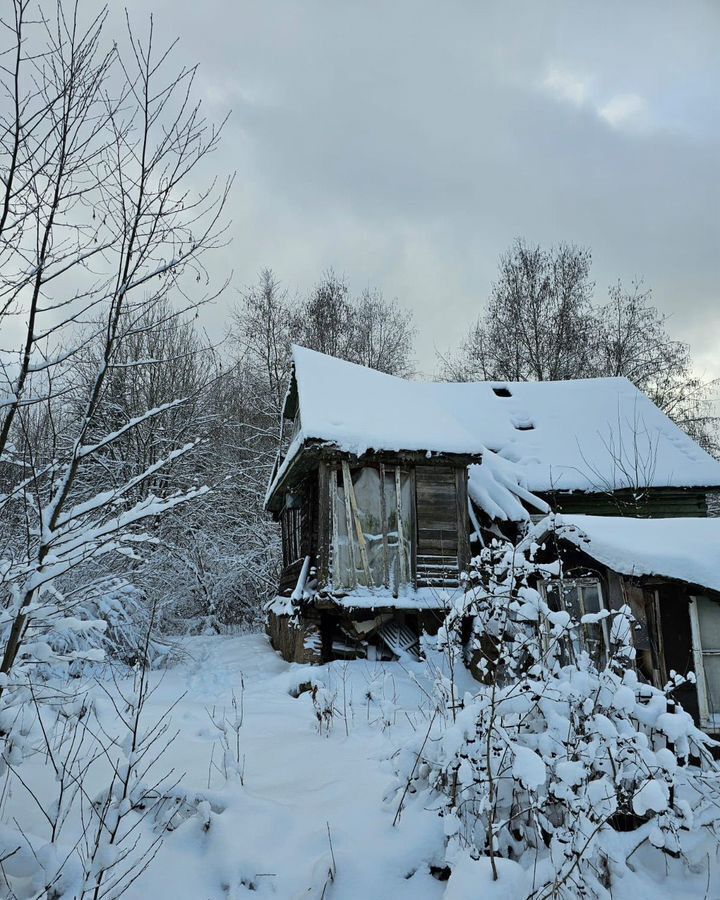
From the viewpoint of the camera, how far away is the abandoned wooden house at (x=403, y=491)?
1056 centimetres

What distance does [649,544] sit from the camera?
20.5 ft

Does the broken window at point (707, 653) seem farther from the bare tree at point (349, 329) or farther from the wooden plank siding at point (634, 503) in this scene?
the bare tree at point (349, 329)

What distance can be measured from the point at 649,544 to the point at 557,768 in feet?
12.4

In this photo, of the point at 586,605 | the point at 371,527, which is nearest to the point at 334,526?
the point at 371,527

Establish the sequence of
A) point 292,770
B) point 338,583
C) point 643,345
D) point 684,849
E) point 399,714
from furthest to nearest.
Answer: point 643,345
point 338,583
point 399,714
point 292,770
point 684,849

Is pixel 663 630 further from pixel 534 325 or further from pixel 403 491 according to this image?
pixel 534 325

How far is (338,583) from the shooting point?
1033cm

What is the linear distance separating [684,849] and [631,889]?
566mm

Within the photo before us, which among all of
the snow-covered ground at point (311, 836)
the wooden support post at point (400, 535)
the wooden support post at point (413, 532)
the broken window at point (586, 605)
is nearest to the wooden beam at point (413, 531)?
the wooden support post at point (413, 532)

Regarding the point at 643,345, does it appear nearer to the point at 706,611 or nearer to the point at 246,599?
the point at 246,599

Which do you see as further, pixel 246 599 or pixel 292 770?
pixel 246 599

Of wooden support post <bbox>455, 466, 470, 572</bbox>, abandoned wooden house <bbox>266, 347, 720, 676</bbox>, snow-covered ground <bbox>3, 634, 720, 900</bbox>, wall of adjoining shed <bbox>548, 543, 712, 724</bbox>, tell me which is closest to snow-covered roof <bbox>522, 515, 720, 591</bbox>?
wall of adjoining shed <bbox>548, 543, 712, 724</bbox>

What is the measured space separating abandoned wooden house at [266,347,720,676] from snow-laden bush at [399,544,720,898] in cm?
646

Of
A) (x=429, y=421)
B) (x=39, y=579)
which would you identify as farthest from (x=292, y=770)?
(x=429, y=421)
